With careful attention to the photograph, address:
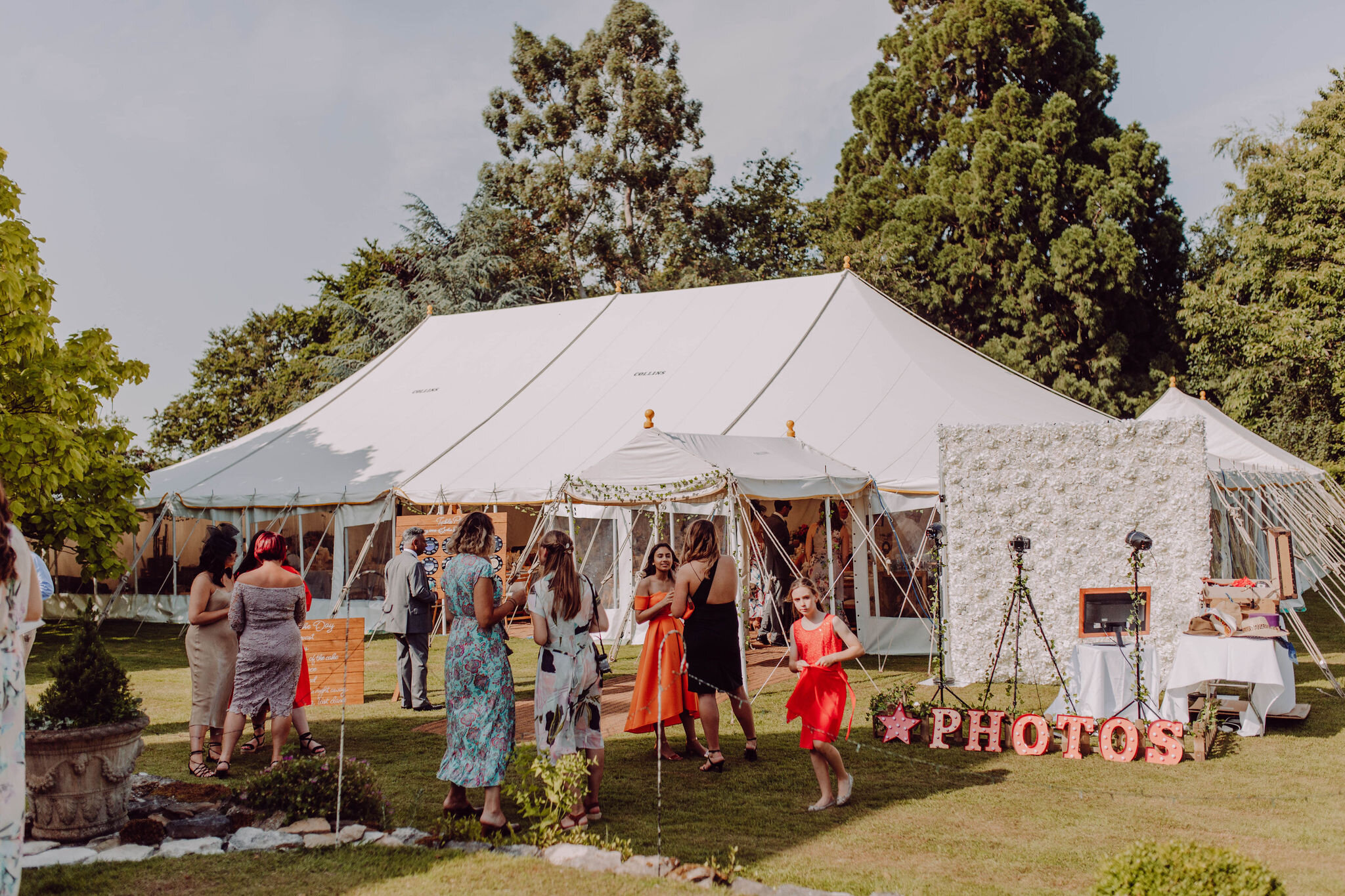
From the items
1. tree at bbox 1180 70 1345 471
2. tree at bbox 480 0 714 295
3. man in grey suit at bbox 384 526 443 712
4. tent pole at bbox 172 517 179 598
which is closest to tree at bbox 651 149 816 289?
tree at bbox 480 0 714 295

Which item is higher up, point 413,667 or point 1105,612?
point 1105,612

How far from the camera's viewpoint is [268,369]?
30.4 m

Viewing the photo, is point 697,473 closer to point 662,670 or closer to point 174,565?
point 662,670

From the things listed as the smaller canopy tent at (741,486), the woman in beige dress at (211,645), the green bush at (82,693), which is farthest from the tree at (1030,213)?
the green bush at (82,693)

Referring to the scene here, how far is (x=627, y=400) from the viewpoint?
1346 centimetres

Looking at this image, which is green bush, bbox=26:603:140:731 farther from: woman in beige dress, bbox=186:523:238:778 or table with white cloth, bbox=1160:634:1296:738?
table with white cloth, bbox=1160:634:1296:738

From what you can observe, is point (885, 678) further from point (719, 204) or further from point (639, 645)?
point (719, 204)

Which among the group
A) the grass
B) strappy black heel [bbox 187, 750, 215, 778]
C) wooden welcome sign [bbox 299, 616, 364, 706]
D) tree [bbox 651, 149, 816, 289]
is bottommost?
the grass

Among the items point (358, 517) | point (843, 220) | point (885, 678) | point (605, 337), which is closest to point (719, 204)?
point (843, 220)

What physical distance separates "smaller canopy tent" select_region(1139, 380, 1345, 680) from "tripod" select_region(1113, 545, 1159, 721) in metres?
2.27

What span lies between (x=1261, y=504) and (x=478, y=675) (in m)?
11.9

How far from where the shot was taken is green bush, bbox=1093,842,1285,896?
2641 mm

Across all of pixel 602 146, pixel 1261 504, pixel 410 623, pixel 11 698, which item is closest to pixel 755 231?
pixel 602 146

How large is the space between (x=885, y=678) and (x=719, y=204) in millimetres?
20729
